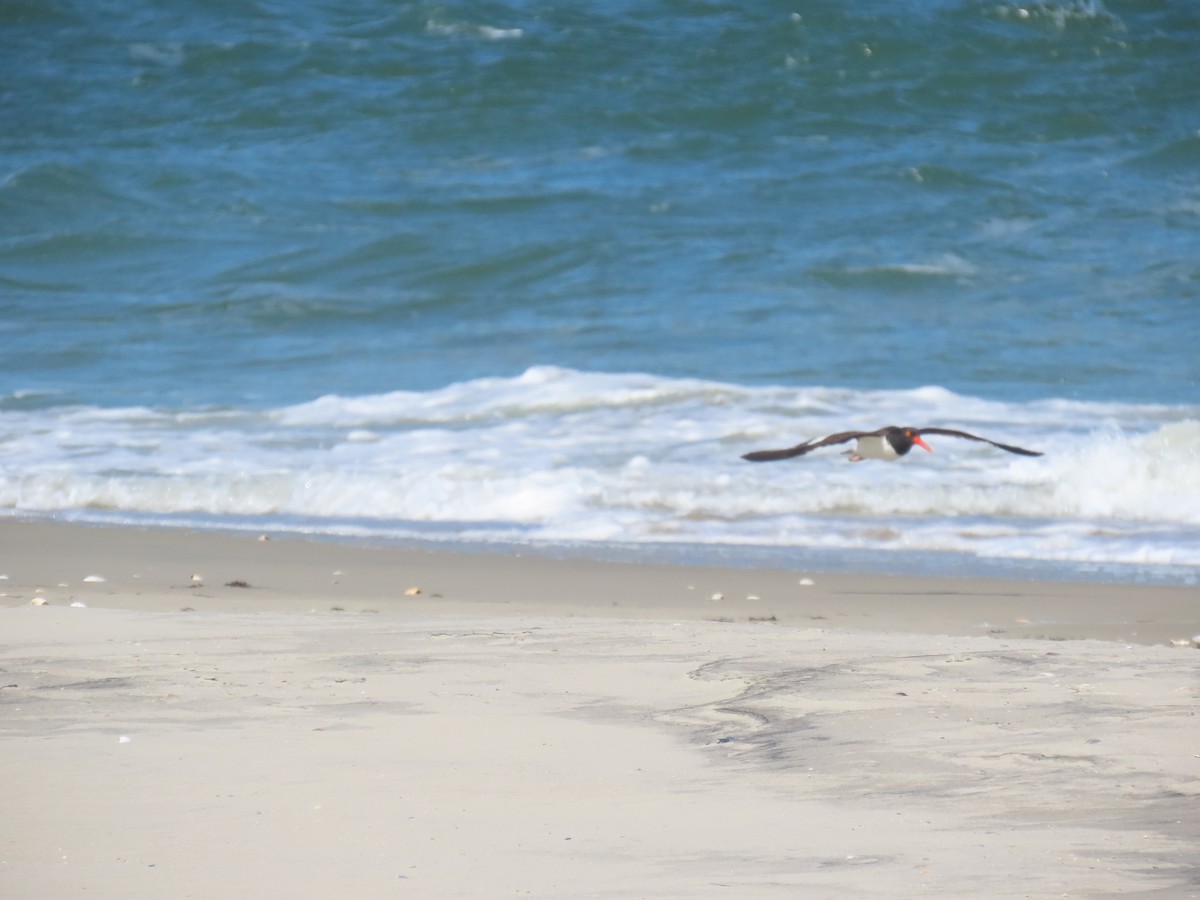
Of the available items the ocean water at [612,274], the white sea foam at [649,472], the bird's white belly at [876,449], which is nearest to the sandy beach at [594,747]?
the bird's white belly at [876,449]

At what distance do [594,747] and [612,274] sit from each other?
1324 centimetres

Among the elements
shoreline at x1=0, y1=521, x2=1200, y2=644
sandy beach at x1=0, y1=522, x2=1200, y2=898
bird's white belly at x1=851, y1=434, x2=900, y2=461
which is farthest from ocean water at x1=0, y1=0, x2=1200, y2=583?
sandy beach at x1=0, y1=522, x2=1200, y2=898

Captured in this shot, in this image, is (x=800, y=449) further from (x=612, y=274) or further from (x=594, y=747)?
(x=612, y=274)

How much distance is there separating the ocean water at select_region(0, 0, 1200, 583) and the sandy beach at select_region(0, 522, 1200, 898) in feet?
7.87

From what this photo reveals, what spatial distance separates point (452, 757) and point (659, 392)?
8.32m

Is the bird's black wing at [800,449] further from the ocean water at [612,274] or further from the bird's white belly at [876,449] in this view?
the bird's white belly at [876,449]

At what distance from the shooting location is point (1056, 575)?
275 inches

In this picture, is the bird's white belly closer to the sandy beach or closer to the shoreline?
the shoreline

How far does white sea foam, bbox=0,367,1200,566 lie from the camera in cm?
832

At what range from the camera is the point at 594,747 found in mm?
3764

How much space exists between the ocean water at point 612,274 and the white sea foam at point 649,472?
0.04m

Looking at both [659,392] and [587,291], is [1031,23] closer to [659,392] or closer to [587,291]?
[587,291]

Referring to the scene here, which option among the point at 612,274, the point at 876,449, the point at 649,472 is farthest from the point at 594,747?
the point at 612,274

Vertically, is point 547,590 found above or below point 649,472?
above
